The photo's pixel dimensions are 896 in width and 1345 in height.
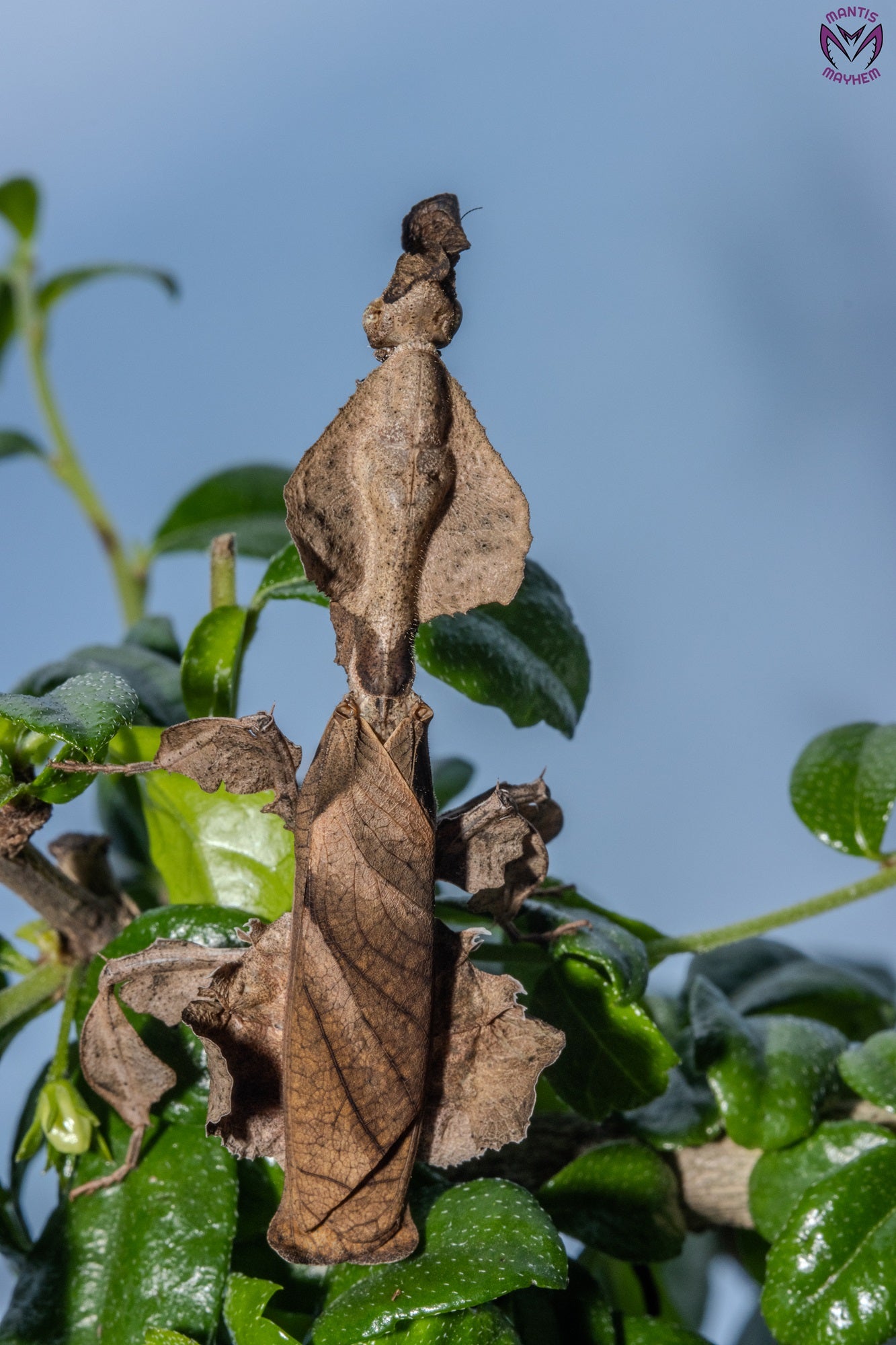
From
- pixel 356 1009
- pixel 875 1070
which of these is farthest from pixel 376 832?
pixel 875 1070

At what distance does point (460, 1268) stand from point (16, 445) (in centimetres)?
223

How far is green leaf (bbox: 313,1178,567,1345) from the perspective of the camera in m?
1.30

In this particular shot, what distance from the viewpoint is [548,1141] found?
1.95 metres

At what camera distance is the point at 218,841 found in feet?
5.93

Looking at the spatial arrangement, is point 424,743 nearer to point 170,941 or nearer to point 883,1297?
point 170,941

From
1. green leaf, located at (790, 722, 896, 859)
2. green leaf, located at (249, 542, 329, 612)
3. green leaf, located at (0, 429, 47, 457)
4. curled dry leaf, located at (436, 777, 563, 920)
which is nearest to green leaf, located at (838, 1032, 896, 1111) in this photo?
green leaf, located at (790, 722, 896, 859)

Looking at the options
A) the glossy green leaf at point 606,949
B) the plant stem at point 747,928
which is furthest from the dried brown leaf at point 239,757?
the plant stem at point 747,928

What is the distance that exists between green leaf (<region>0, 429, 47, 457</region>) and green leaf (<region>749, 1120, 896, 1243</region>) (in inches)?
87.9

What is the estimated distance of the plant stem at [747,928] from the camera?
192cm

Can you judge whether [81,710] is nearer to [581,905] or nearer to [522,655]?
[522,655]

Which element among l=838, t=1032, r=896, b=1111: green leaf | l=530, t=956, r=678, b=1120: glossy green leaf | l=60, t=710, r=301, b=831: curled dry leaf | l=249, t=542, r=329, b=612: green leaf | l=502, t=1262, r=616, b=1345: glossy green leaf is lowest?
l=502, t=1262, r=616, b=1345: glossy green leaf

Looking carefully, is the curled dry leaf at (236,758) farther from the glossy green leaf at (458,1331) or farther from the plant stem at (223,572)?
the glossy green leaf at (458,1331)

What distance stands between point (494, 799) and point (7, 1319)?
0.94 m

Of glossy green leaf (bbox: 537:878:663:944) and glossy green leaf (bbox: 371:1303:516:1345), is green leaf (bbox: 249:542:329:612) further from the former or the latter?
glossy green leaf (bbox: 371:1303:516:1345)
